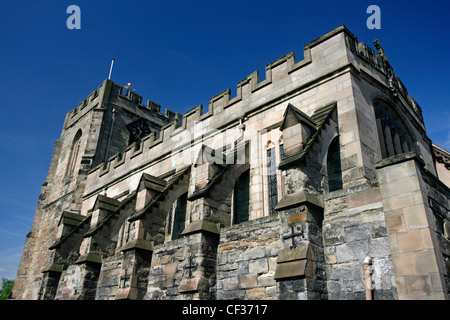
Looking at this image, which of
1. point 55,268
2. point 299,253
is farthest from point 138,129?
point 299,253

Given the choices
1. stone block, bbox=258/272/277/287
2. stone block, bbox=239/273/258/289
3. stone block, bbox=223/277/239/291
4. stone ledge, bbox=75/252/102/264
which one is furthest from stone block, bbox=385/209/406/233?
stone ledge, bbox=75/252/102/264

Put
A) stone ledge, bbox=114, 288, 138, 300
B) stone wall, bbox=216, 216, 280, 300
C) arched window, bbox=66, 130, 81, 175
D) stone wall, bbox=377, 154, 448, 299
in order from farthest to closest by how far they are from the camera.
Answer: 1. arched window, bbox=66, 130, 81, 175
2. stone ledge, bbox=114, 288, 138, 300
3. stone wall, bbox=216, 216, 280, 300
4. stone wall, bbox=377, 154, 448, 299

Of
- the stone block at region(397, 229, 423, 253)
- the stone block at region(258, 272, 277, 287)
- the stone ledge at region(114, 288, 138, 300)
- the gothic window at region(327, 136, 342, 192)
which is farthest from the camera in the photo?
the stone ledge at region(114, 288, 138, 300)

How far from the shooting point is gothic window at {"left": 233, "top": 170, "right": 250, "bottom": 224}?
1043cm

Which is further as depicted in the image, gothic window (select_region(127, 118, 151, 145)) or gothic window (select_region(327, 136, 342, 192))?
gothic window (select_region(127, 118, 151, 145))

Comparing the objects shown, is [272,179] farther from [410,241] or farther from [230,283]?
[410,241]

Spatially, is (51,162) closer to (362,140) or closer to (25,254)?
(25,254)

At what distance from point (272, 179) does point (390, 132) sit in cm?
401

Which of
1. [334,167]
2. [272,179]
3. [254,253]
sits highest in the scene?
[272,179]

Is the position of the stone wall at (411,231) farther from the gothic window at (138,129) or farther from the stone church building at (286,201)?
the gothic window at (138,129)

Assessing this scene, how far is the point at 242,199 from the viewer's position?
10664mm

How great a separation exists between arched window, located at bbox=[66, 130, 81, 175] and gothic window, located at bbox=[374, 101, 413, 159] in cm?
1783

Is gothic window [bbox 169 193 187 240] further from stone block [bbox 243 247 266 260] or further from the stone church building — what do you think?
stone block [bbox 243 247 266 260]

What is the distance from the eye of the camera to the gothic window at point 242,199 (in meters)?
10.4
